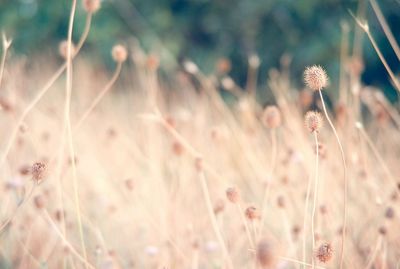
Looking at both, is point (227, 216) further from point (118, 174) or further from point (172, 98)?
point (172, 98)

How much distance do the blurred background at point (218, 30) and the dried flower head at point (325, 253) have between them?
11.1 feet

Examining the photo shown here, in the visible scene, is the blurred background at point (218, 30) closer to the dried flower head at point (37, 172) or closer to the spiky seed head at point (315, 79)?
the spiky seed head at point (315, 79)

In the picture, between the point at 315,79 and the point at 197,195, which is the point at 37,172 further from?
the point at 197,195

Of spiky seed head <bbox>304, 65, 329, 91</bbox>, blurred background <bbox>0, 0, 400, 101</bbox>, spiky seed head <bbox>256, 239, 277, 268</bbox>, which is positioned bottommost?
spiky seed head <bbox>256, 239, 277, 268</bbox>

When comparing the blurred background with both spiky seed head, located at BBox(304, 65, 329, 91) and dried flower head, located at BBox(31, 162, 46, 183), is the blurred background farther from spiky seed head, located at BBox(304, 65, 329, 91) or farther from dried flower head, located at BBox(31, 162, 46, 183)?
dried flower head, located at BBox(31, 162, 46, 183)

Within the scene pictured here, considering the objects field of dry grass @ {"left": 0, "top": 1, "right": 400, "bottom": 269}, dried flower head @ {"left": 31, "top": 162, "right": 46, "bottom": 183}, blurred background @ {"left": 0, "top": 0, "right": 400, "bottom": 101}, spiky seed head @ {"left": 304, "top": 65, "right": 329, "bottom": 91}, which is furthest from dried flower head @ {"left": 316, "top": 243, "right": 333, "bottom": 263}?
blurred background @ {"left": 0, "top": 0, "right": 400, "bottom": 101}

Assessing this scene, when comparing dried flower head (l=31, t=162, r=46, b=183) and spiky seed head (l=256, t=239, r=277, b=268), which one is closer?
spiky seed head (l=256, t=239, r=277, b=268)

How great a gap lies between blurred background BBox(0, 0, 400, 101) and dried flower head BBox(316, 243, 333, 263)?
3373 millimetres

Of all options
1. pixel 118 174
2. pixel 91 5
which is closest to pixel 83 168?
pixel 118 174

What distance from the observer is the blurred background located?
4.36m

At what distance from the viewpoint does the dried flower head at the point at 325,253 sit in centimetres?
91

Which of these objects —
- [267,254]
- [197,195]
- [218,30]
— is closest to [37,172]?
[267,254]

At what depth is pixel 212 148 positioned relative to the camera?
2518mm

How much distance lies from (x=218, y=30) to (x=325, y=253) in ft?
13.8
